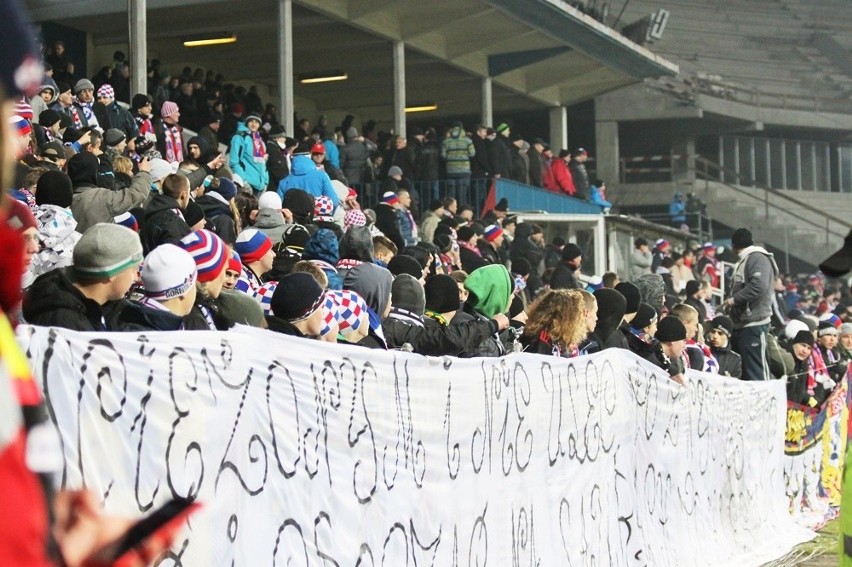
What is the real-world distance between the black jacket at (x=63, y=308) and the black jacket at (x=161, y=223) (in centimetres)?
351

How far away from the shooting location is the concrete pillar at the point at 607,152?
1734 inches

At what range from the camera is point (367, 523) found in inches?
219

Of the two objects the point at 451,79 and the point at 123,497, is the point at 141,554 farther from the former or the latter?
the point at 451,79

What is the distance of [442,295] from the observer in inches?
331

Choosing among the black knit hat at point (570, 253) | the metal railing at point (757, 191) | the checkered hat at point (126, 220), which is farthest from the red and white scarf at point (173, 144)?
the metal railing at point (757, 191)

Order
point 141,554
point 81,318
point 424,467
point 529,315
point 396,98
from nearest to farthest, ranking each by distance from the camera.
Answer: point 141,554, point 81,318, point 424,467, point 529,315, point 396,98

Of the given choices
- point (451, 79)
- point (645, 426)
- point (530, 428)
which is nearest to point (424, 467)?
point (530, 428)

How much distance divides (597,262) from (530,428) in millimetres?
18671

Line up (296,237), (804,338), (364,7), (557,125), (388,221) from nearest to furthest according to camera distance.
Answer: (296,237) → (804,338) → (388,221) → (364,7) → (557,125)

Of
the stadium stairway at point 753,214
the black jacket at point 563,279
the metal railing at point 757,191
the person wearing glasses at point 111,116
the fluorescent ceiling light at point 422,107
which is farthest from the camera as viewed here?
the metal railing at point 757,191

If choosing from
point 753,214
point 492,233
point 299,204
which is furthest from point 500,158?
point 753,214

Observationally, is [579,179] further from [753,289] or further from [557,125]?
[753,289]

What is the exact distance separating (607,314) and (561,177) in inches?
769

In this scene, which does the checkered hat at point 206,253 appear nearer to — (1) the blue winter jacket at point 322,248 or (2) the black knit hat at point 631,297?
(1) the blue winter jacket at point 322,248
